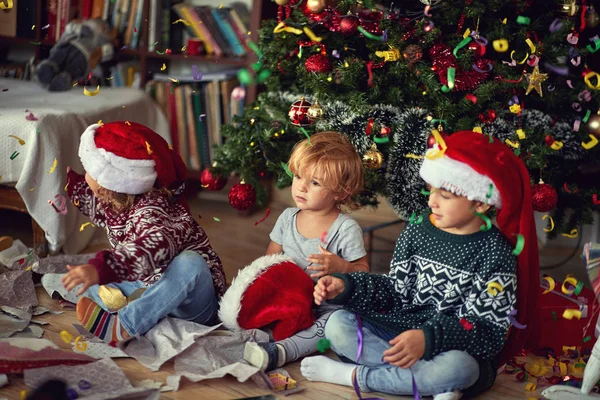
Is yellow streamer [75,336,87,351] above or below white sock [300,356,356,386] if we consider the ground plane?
above

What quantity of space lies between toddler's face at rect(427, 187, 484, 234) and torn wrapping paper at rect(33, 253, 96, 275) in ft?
3.44

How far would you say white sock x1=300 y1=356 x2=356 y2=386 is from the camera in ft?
5.42

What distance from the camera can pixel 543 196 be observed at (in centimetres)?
211

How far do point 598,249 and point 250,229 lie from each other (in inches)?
61.6

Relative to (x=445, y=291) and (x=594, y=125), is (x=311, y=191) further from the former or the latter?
(x=594, y=125)

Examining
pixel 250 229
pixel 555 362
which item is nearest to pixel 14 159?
pixel 250 229

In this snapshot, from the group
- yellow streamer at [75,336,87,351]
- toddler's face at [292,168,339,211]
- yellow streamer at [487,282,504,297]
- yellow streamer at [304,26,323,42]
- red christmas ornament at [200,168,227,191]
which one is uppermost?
yellow streamer at [304,26,323,42]

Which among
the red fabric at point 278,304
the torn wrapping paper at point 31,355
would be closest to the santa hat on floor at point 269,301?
the red fabric at point 278,304

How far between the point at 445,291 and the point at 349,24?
87 centimetres

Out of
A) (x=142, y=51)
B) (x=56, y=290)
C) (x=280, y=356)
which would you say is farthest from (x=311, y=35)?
(x=142, y=51)

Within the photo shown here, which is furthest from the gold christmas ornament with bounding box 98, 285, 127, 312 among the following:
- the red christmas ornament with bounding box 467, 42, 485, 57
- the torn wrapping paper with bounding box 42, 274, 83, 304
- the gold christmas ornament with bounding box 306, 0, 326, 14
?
the red christmas ornament with bounding box 467, 42, 485, 57

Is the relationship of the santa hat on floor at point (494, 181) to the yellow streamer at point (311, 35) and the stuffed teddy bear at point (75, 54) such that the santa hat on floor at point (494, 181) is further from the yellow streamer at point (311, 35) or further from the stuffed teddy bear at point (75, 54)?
the stuffed teddy bear at point (75, 54)

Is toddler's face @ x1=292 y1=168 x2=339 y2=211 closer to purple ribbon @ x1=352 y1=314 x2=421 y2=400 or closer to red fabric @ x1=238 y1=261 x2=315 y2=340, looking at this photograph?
red fabric @ x1=238 y1=261 x2=315 y2=340

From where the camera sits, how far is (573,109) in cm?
Result: 236
